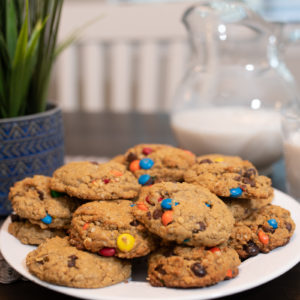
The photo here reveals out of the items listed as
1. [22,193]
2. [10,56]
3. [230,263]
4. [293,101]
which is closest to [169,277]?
[230,263]

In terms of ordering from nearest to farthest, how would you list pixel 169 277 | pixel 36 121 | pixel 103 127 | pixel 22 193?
pixel 169 277 → pixel 22 193 → pixel 36 121 → pixel 103 127

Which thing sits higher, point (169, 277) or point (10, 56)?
point (10, 56)

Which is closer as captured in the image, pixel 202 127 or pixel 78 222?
pixel 78 222

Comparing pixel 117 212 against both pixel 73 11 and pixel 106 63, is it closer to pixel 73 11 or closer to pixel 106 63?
pixel 73 11

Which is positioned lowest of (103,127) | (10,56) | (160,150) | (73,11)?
(103,127)

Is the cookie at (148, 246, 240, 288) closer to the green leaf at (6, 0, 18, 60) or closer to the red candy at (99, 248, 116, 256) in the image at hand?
the red candy at (99, 248, 116, 256)

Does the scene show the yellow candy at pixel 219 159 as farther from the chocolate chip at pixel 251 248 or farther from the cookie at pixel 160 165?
the chocolate chip at pixel 251 248

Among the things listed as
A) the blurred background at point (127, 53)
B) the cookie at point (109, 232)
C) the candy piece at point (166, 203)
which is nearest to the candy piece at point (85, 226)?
the cookie at point (109, 232)
